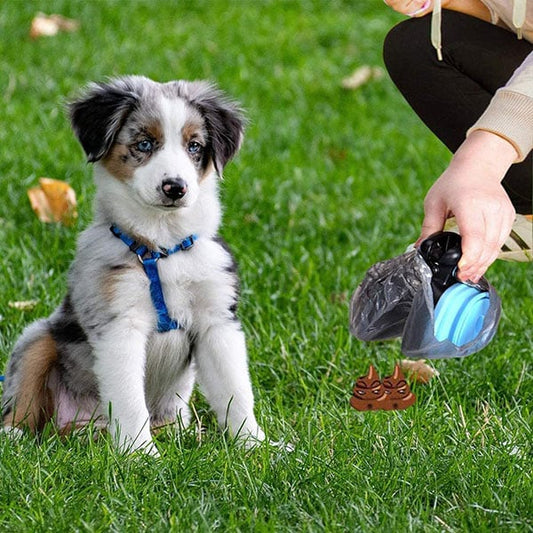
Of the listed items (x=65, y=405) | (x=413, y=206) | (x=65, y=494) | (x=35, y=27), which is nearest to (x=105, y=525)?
(x=65, y=494)

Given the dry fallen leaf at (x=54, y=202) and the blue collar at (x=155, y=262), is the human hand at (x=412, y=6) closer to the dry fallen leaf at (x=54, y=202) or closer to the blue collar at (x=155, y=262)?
the blue collar at (x=155, y=262)

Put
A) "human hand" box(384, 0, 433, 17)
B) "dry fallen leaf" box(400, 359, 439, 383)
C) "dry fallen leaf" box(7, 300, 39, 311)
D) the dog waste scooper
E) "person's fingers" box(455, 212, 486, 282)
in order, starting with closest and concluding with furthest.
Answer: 1. "person's fingers" box(455, 212, 486, 282)
2. the dog waste scooper
3. "human hand" box(384, 0, 433, 17)
4. "dry fallen leaf" box(400, 359, 439, 383)
5. "dry fallen leaf" box(7, 300, 39, 311)

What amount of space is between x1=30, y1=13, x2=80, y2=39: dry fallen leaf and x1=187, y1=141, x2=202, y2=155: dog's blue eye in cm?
411

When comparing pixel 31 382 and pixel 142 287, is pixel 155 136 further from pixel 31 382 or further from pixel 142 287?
pixel 31 382

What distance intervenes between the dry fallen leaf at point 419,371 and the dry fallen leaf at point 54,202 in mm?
1705

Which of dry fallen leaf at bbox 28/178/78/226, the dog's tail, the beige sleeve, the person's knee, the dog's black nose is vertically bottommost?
dry fallen leaf at bbox 28/178/78/226

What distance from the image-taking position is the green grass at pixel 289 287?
245cm

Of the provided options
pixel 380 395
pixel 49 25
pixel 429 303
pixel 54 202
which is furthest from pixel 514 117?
pixel 49 25

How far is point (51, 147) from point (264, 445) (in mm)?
2966

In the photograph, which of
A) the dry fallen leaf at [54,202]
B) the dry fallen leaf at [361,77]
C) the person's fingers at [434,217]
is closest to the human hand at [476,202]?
the person's fingers at [434,217]

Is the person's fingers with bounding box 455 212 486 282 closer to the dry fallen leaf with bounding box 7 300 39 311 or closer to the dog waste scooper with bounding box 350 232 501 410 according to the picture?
the dog waste scooper with bounding box 350 232 501 410

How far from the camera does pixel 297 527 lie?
93.0 inches

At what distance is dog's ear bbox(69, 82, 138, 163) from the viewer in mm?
3014

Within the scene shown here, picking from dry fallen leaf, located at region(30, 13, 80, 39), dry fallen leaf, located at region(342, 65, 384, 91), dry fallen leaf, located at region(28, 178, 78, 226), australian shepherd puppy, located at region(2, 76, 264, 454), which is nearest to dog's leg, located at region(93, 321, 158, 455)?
australian shepherd puppy, located at region(2, 76, 264, 454)
